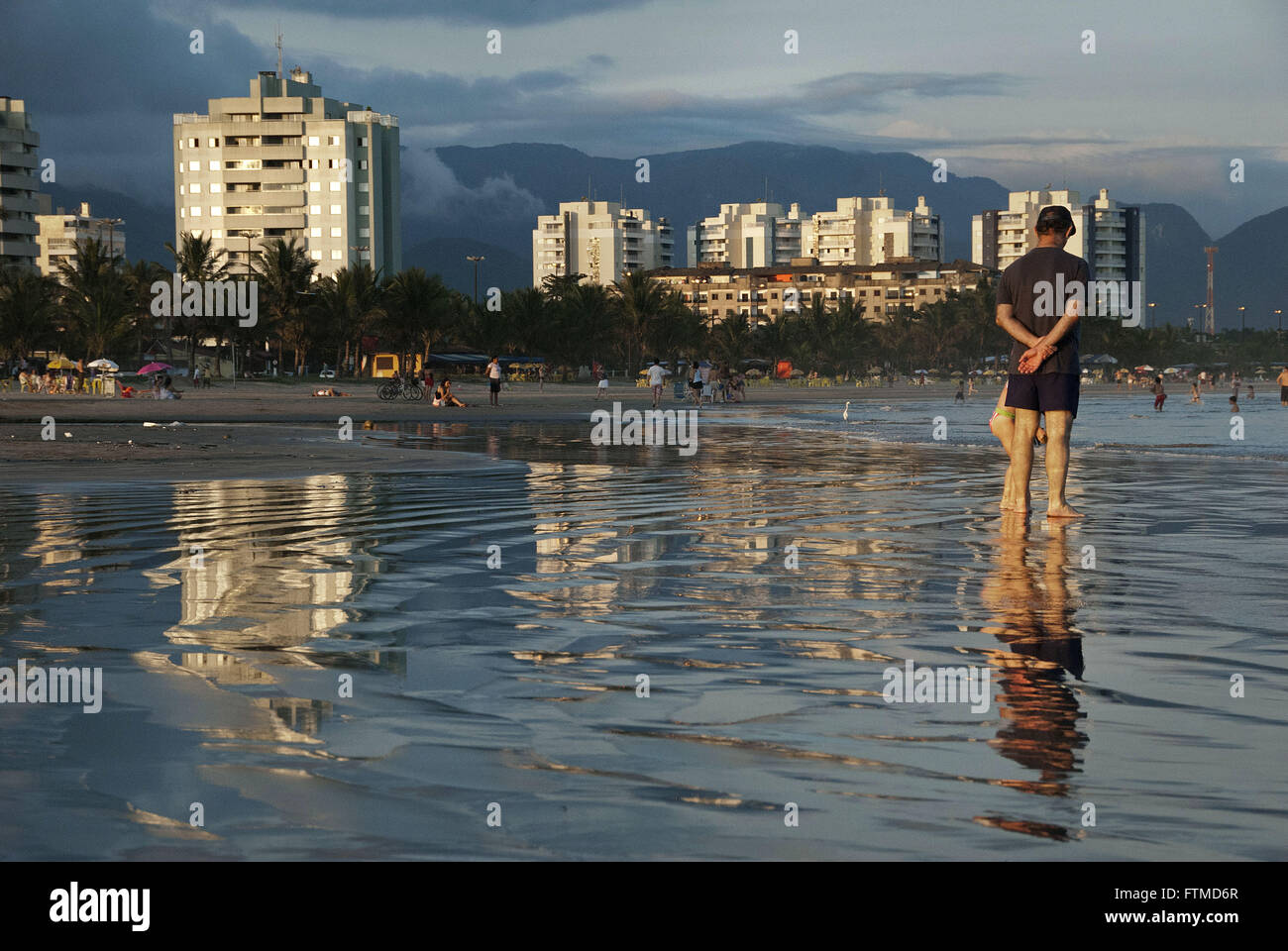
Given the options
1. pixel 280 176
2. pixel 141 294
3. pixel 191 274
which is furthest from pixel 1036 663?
pixel 280 176

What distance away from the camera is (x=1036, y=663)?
216 inches

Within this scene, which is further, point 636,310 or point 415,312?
point 636,310

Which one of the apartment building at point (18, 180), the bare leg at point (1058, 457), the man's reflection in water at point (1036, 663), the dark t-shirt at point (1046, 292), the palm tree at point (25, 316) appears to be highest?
the apartment building at point (18, 180)

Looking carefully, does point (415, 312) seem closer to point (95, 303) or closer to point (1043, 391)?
point (95, 303)

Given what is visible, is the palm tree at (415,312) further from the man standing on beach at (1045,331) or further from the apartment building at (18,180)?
the man standing on beach at (1045,331)

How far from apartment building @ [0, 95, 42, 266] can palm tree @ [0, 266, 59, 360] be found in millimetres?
56264

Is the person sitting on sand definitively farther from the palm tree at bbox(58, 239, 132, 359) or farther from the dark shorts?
the palm tree at bbox(58, 239, 132, 359)

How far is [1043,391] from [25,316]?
8510 centimetres

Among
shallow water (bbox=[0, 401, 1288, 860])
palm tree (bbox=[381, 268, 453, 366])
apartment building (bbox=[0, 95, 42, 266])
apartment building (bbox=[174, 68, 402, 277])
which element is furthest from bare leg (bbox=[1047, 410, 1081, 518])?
apartment building (bbox=[174, 68, 402, 277])

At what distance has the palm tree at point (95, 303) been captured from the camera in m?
84.3

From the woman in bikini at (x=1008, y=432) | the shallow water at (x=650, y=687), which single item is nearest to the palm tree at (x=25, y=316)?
the shallow water at (x=650, y=687)

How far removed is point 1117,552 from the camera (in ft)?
29.3

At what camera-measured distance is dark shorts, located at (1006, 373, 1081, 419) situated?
9.93 m
